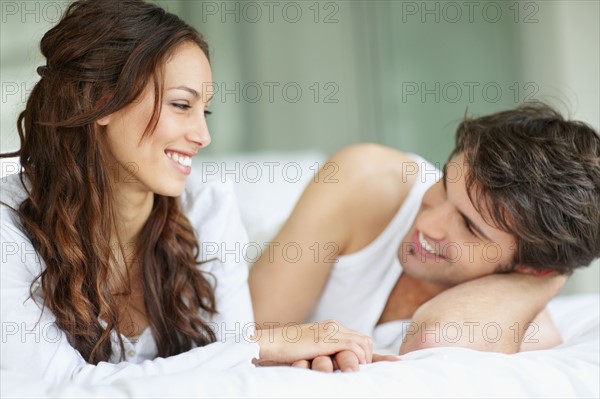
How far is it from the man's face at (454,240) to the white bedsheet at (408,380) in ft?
0.93

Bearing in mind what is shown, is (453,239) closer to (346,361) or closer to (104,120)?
(346,361)

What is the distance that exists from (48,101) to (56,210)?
205mm

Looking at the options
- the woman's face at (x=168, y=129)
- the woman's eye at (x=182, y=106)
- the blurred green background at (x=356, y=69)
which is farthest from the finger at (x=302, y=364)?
the blurred green background at (x=356, y=69)

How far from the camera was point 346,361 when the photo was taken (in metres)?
1.25

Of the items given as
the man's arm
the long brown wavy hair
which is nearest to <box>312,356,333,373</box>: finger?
the man's arm

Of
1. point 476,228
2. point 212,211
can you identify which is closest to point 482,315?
point 476,228

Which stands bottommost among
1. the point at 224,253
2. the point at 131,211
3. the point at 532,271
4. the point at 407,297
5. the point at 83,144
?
the point at 407,297

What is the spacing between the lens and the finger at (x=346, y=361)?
1.23 m

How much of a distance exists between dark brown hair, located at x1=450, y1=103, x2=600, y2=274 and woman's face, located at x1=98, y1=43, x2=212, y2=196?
61 centimetres

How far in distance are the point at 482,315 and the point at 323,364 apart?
0.42 m

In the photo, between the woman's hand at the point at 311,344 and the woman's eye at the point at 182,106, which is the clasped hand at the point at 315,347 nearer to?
the woman's hand at the point at 311,344

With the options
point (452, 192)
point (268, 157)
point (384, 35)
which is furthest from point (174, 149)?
point (384, 35)

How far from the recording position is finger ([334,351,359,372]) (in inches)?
48.3

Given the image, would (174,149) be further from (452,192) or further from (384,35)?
(384,35)
